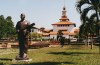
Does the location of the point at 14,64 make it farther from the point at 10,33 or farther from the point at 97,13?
the point at 10,33

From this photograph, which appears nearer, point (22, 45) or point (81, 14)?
point (22, 45)

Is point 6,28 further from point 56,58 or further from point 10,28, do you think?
point 56,58

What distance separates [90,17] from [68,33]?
96.9 metres

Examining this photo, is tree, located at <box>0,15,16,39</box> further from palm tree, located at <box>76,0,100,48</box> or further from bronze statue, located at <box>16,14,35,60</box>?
bronze statue, located at <box>16,14,35,60</box>

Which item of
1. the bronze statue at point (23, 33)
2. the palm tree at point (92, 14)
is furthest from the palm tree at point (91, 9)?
the bronze statue at point (23, 33)

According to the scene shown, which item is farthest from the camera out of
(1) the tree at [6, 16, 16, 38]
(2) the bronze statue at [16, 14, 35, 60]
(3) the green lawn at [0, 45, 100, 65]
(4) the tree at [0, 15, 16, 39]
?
(1) the tree at [6, 16, 16, 38]

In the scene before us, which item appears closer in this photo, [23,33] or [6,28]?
[23,33]

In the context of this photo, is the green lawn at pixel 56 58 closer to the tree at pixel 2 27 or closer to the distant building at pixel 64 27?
the tree at pixel 2 27

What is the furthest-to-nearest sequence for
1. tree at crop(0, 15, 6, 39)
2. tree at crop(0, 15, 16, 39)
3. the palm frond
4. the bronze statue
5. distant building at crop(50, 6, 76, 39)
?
distant building at crop(50, 6, 76, 39) → tree at crop(0, 15, 16, 39) → tree at crop(0, 15, 6, 39) → the palm frond → the bronze statue

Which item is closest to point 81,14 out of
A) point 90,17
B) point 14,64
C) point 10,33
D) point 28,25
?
point 90,17

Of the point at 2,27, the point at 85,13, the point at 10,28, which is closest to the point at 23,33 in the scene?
the point at 85,13

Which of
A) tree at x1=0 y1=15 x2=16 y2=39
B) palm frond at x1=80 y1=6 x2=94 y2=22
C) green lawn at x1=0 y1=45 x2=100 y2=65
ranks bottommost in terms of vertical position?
green lawn at x1=0 y1=45 x2=100 y2=65

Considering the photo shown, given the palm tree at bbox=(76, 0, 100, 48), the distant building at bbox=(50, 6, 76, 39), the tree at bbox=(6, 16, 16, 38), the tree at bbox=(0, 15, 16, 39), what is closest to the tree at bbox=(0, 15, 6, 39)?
the tree at bbox=(0, 15, 16, 39)

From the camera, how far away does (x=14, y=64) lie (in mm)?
17297
